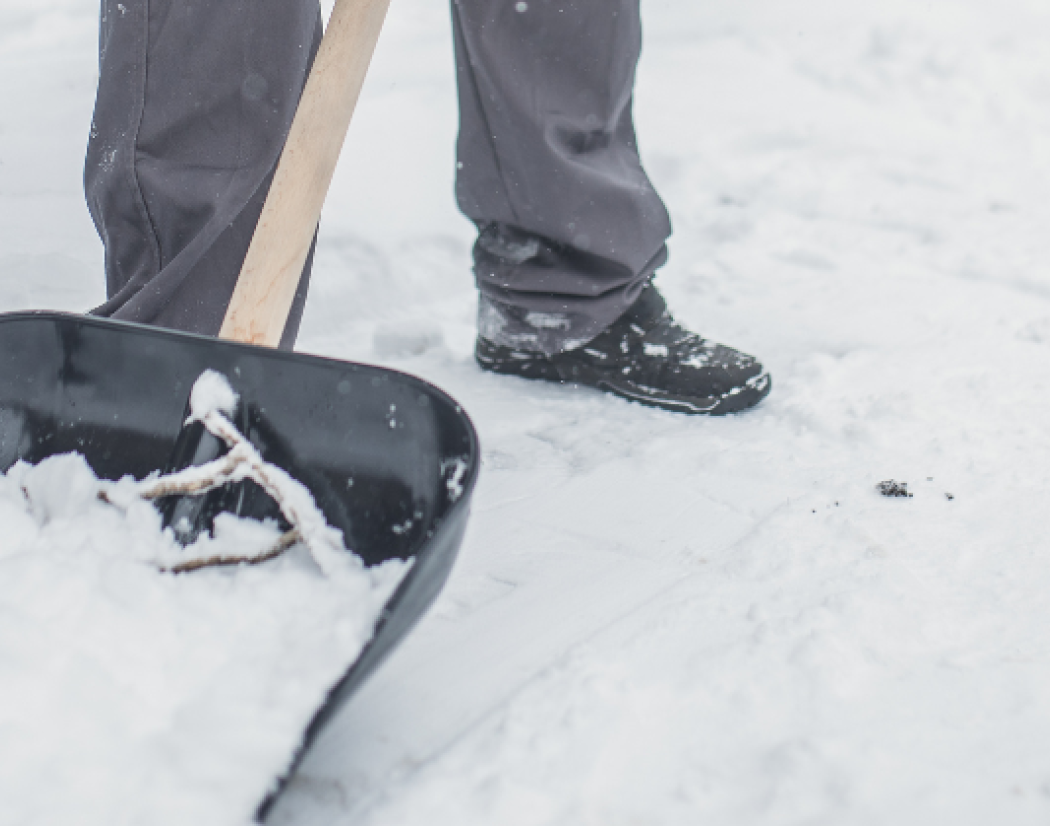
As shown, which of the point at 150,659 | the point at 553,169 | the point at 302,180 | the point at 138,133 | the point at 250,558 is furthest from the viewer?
the point at 553,169

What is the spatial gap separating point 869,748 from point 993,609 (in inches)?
10.6

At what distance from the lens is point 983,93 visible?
9.48 feet

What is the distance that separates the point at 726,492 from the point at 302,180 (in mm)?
604

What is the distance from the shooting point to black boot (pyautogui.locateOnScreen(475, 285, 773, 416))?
1307 millimetres

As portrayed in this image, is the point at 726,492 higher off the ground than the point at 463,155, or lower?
lower

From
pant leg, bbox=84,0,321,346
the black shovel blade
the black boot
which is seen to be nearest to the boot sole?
the black boot

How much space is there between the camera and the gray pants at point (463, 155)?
3.47ft

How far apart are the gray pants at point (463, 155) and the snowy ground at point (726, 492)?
21 cm

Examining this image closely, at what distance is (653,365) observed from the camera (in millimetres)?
1352

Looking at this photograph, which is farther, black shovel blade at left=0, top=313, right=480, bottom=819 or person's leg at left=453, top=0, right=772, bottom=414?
person's leg at left=453, top=0, right=772, bottom=414

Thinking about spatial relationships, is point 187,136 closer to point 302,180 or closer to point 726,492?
point 302,180

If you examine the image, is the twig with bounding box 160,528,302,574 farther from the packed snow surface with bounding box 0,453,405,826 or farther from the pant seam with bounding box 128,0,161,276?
the pant seam with bounding box 128,0,161,276

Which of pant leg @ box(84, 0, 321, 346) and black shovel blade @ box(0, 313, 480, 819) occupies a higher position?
pant leg @ box(84, 0, 321, 346)

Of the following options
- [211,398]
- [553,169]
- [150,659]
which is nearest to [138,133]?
[211,398]
